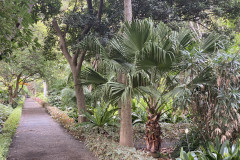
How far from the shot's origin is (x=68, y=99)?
43.2 feet

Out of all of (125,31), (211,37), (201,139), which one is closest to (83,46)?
(125,31)

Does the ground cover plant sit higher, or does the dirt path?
the ground cover plant

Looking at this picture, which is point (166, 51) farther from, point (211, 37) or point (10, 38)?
point (10, 38)

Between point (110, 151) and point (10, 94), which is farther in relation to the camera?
point (10, 94)

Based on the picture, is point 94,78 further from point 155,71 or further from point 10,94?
point 10,94

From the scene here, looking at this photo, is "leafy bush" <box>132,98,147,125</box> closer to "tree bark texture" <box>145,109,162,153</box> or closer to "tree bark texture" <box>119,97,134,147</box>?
"tree bark texture" <box>119,97,134,147</box>

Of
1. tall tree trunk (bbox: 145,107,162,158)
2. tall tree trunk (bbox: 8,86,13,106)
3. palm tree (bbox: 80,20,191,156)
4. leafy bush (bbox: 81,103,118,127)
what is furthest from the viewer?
tall tree trunk (bbox: 8,86,13,106)

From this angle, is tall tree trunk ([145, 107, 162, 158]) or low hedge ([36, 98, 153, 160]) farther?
tall tree trunk ([145, 107, 162, 158])

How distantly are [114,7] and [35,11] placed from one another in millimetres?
2686

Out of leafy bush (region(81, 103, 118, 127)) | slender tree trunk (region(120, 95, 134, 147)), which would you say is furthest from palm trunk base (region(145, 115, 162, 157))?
leafy bush (region(81, 103, 118, 127))

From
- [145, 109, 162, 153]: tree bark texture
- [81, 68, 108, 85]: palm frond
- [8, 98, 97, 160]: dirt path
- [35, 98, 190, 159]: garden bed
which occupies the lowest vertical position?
[8, 98, 97, 160]: dirt path

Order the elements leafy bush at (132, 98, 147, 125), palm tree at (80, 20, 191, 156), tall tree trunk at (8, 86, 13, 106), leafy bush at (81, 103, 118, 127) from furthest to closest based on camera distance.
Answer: tall tree trunk at (8, 86, 13, 106)
leafy bush at (132, 98, 147, 125)
leafy bush at (81, 103, 118, 127)
palm tree at (80, 20, 191, 156)

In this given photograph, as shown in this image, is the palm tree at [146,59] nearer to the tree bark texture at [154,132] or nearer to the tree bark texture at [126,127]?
the tree bark texture at [154,132]

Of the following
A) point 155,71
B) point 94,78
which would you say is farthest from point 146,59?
point 94,78
